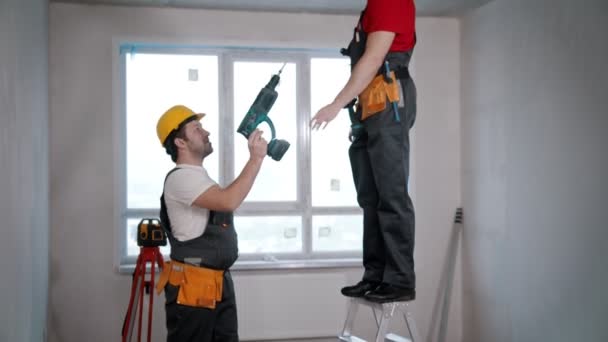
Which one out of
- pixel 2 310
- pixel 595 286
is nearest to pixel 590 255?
pixel 595 286

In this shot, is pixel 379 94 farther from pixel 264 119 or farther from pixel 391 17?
pixel 264 119

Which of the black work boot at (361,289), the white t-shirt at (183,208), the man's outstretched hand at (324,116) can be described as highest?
the man's outstretched hand at (324,116)

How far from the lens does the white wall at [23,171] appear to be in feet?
8.24

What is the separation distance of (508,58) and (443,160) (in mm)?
1011

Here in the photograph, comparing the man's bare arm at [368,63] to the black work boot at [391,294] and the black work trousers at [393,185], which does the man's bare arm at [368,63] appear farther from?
the black work boot at [391,294]

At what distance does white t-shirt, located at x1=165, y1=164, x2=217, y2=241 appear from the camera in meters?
2.76

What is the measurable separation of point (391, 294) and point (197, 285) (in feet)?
2.68

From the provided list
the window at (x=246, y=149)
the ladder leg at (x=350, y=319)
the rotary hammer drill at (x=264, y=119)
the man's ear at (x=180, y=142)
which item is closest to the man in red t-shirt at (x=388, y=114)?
the ladder leg at (x=350, y=319)

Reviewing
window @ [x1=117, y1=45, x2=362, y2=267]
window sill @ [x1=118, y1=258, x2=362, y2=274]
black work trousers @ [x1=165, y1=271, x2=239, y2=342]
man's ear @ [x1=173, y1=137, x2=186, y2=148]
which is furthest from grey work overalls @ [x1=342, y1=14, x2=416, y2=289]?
window @ [x1=117, y1=45, x2=362, y2=267]

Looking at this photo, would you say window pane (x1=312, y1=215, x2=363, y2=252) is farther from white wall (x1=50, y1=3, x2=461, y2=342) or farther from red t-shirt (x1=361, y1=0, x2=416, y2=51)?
red t-shirt (x1=361, y1=0, x2=416, y2=51)

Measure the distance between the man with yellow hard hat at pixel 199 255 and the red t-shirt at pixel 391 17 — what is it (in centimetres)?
64

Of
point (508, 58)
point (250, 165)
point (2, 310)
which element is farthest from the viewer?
point (508, 58)

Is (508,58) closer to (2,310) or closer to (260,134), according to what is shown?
(260,134)

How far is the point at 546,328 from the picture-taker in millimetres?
3699
